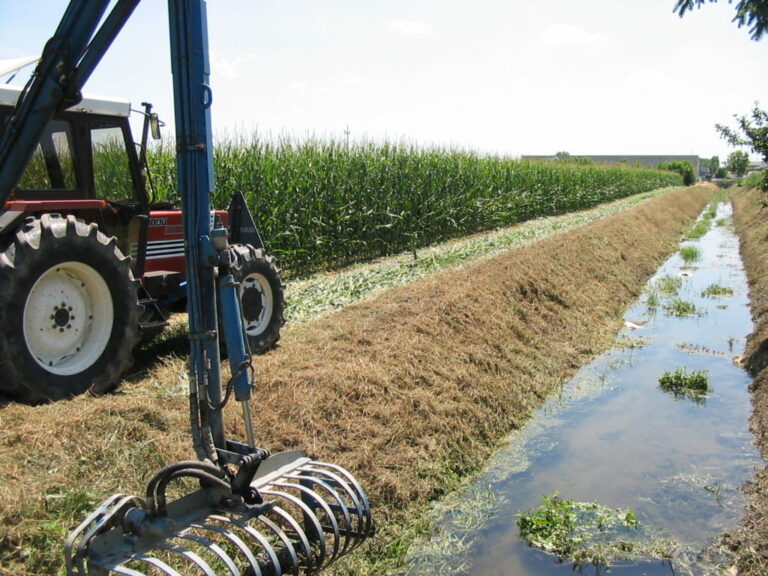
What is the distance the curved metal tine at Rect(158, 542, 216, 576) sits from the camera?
9.19 feet

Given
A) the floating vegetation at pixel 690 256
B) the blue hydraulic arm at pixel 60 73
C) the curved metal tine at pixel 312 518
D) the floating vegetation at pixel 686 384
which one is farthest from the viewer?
the floating vegetation at pixel 690 256

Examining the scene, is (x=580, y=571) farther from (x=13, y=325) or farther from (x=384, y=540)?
(x=13, y=325)

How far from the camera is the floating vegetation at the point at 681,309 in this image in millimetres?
A: 12367

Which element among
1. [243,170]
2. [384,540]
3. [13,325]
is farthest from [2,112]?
[243,170]

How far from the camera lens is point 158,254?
6.64 metres

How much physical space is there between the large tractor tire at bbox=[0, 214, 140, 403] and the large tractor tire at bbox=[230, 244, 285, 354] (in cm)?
128

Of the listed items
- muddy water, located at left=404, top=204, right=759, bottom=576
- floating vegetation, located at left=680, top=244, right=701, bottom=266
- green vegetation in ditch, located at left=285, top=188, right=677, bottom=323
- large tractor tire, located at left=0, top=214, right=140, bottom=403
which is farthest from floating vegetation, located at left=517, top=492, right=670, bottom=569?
floating vegetation, located at left=680, top=244, right=701, bottom=266

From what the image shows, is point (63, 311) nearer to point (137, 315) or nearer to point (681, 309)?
point (137, 315)

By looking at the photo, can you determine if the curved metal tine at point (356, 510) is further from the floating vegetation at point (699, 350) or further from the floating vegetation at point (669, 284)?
the floating vegetation at point (669, 284)

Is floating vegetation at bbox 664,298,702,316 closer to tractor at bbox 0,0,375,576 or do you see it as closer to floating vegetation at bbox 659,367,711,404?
floating vegetation at bbox 659,367,711,404

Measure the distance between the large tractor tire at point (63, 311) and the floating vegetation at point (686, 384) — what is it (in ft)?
20.1

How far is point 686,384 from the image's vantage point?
816 centimetres

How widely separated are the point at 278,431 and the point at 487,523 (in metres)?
1.67

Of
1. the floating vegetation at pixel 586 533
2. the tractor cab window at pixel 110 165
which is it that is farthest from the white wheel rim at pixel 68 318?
the floating vegetation at pixel 586 533
